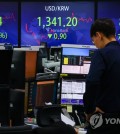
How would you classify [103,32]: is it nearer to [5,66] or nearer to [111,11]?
[5,66]

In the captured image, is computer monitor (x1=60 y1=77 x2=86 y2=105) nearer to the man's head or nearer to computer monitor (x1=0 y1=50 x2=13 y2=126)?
the man's head

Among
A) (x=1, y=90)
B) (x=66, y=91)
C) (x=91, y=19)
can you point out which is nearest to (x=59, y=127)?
(x=1, y=90)

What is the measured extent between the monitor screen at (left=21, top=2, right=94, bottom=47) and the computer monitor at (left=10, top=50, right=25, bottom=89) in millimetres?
6058

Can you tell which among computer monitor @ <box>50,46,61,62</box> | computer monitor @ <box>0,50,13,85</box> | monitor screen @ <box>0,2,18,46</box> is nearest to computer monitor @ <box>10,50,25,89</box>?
computer monitor @ <box>0,50,13,85</box>

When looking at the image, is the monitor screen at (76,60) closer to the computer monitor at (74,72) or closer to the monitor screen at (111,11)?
the computer monitor at (74,72)

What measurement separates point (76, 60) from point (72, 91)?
0.30 metres

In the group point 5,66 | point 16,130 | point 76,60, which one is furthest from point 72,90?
point 16,130

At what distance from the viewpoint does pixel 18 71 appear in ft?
11.5

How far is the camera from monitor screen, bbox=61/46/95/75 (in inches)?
144

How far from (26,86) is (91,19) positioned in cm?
601

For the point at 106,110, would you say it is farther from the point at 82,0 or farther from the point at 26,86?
the point at 82,0

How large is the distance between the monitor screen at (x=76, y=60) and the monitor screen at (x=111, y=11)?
5.83 metres

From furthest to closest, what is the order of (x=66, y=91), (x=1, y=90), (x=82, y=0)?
(x=82, y=0) → (x=66, y=91) → (x=1, y=90)

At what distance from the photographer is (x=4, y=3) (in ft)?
31.8
